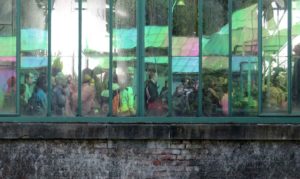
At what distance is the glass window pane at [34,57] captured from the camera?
13008 millimetres

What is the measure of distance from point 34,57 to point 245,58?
10.8 feet

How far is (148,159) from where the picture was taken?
12.8 metres

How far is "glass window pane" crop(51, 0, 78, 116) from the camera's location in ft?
42.6

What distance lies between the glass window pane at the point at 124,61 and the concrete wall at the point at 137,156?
1.45 ft

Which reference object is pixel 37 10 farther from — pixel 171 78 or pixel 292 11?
pixel 292 11

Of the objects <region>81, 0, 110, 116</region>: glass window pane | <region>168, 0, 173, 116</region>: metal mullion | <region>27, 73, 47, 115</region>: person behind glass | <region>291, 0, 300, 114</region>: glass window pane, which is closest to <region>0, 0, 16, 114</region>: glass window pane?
<region>27, 73, 47, 115</region>: person behind glass

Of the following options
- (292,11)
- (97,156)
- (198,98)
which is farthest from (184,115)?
(292,11)

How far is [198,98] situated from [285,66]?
143 centimetres

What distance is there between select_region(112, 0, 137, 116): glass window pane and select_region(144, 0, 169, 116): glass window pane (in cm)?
20

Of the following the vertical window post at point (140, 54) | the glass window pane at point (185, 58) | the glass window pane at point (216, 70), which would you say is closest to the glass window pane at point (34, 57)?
the vertical window post at point (140, 54)

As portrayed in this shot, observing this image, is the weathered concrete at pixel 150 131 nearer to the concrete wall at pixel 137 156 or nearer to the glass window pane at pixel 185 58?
the concrete wall at pixel 137 156

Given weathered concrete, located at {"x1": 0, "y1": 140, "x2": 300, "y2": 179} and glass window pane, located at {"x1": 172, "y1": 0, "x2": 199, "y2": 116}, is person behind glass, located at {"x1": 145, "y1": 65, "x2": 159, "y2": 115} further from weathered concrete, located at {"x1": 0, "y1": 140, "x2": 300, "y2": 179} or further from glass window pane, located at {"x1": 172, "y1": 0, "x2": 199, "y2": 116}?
weathered concrete, located at {"x1": 0, "y1": 140, "x2": 300, "y2": 179}

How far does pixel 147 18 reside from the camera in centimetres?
1299

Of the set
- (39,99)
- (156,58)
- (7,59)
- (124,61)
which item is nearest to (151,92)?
(156,58)
